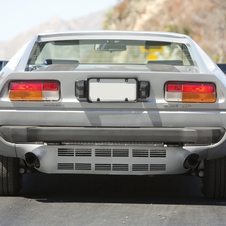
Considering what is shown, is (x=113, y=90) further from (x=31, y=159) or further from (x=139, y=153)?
(x=31, y=159)

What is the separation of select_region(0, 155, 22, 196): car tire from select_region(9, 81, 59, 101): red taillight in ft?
2.17

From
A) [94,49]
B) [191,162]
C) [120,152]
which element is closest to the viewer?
[120,152]

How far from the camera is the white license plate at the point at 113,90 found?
356 centimetres

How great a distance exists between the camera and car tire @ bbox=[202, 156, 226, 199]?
12.8ft

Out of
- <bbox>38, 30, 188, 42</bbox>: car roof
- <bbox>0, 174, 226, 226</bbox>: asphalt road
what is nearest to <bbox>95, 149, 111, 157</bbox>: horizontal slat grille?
<bbox>0, 174, 226, 226</bbox>: asphalt road

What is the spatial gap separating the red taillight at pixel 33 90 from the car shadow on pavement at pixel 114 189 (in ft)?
3.34

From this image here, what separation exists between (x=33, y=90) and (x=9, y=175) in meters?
0.87

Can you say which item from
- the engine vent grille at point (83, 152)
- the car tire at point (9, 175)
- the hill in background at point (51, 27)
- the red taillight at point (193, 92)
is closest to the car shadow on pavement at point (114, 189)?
the car tire at point (9, 175)

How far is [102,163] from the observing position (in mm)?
3650

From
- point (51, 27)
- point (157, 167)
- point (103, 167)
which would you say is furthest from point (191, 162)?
point (51, 27)

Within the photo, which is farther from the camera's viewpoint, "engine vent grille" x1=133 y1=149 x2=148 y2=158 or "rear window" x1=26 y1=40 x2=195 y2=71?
"rear window" x1=26 y1=40 x2=195 y2=71

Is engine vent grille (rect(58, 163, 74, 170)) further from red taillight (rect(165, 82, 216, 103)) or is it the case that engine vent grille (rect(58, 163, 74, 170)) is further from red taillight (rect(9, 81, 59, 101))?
red taillight (rect(165, 82, 216, 103))

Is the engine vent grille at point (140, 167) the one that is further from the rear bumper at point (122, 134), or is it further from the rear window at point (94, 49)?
the rear window at point (94, 49)

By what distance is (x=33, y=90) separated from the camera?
11.8ft
